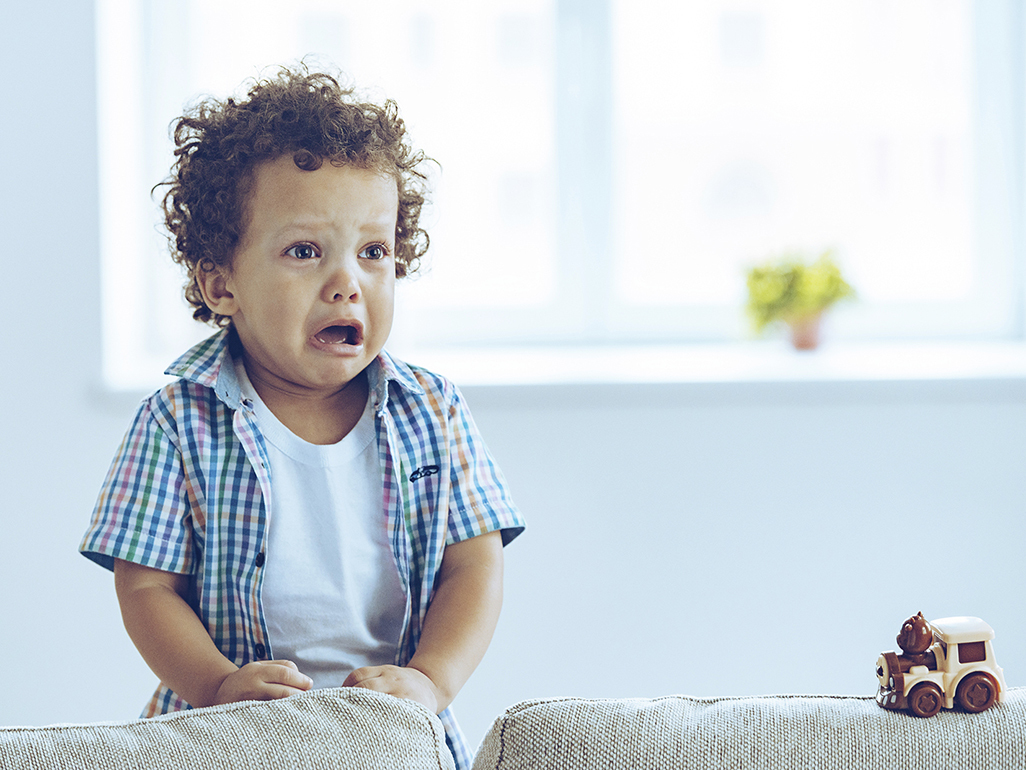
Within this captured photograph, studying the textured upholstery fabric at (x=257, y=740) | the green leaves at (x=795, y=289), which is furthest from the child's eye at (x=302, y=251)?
the green leaves at (x=795, y=289)

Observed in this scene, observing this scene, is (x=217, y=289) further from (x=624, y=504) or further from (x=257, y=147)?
(x=624, y=504)

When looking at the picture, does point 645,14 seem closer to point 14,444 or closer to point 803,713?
point 14,444

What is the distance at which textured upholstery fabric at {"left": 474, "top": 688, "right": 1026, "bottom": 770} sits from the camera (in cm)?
58

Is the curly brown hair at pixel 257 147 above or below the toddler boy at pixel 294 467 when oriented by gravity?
above

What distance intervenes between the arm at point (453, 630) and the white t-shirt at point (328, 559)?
47mm

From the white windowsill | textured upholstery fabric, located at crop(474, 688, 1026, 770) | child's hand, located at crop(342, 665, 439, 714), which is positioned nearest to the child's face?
child's hand, located at crop(342, 665, 439, 714)

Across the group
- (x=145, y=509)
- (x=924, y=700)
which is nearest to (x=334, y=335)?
(x=145, y=509)

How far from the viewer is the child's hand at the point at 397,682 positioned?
80 centimetres

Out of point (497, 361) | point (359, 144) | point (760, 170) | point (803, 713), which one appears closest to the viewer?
point (803, 713)

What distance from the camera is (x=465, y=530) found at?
37.4 inches

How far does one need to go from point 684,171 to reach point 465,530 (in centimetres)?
132

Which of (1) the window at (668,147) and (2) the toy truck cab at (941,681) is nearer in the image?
(2) the toy truck cab at (941,681)

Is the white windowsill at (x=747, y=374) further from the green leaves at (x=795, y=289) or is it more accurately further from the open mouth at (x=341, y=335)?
the open mouth at (x=341, y=335)

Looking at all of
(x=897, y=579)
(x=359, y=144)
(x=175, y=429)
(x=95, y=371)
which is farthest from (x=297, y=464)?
(x=897, y=579)
